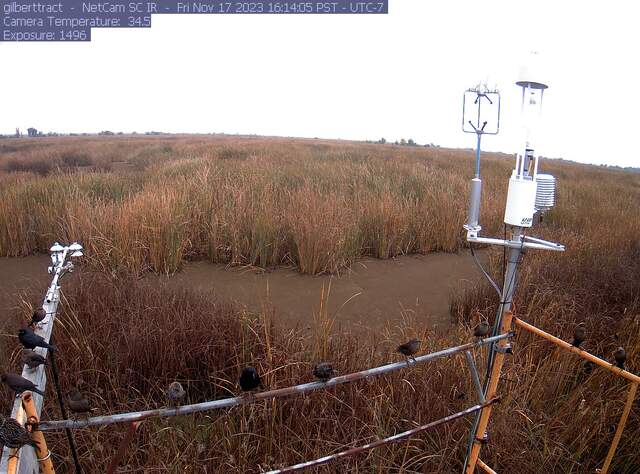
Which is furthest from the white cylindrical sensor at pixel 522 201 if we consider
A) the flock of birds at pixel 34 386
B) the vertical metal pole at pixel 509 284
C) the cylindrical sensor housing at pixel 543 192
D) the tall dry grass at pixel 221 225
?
the tall dry grass at pixel 221 225

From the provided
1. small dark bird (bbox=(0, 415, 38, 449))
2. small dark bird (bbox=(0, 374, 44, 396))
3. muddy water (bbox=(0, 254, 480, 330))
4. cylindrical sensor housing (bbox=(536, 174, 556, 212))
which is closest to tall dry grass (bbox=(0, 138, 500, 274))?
muddy water (bbox=(0, 254, 480, 330))

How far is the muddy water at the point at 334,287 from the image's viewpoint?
150 inches

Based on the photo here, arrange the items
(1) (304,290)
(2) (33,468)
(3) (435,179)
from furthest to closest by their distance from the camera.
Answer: (3) (435,179)
(1) (304,290)
(2) (33,468)

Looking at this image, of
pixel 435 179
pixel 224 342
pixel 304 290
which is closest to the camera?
pixel 224 342

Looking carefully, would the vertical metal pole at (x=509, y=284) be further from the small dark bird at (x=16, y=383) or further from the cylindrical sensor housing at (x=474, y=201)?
the small dark bird at (x=16, y=383)

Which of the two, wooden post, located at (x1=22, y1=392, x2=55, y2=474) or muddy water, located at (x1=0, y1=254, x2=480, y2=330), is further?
muddy water, located at (x1=0, y1=254, x2=480, y2=330)

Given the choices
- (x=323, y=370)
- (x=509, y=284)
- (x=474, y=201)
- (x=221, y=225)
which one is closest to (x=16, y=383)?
(x=323, y=370)

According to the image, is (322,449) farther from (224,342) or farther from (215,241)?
(215,241)

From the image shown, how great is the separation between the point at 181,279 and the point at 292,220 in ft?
4.86

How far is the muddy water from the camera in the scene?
382 cm

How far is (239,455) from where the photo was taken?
197 centimetres

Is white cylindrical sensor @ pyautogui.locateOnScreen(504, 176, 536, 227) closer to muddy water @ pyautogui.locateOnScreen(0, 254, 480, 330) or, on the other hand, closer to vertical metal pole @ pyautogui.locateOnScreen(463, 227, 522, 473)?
vertical metal pole @ pyautogui.locateOnScreen(463, 227, 522, 473)

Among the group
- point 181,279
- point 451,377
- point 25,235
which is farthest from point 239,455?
point 25,235

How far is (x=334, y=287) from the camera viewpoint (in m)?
4.54
